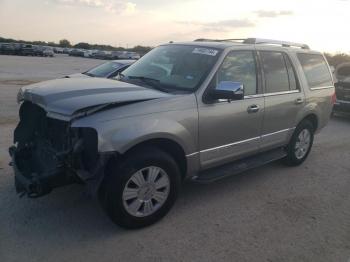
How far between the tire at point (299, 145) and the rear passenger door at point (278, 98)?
0.23 meters

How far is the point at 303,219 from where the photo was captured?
441 cm

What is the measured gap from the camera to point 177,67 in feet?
15.6

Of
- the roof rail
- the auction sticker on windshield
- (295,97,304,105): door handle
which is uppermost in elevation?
the roof rail

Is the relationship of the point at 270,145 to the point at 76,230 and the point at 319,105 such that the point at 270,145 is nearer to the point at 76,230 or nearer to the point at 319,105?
the point at 319,105

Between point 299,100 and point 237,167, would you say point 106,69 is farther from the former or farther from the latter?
point 237,167

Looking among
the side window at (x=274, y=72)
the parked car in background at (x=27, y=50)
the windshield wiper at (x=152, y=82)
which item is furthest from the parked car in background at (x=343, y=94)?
the parked car in background at (x=27, y=50)

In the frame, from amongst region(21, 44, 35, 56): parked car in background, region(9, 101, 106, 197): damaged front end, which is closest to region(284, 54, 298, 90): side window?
region(9, 101, 106, 197): damaged front end

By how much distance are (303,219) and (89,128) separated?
2.65 meters

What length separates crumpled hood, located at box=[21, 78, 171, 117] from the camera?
3611 millimetres

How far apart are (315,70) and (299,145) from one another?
51.9 inches

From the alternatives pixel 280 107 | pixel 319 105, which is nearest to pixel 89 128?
pixel 280 107

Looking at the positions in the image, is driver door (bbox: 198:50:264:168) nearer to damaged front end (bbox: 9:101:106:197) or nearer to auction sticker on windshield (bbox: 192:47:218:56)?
auction sticker on windshield (bbox: 192:47:218:56)

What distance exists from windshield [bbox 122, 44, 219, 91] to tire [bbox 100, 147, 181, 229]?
962mm

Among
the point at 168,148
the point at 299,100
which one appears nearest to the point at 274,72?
the point at 299,100
